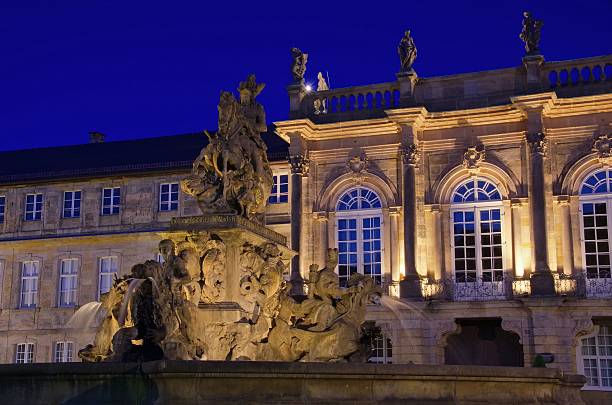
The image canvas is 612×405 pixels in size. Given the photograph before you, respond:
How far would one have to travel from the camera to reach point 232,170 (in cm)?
1231

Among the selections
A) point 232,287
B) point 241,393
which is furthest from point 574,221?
point 241,393

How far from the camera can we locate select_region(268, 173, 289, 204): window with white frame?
32.8 meters

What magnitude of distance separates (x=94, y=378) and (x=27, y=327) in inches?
1096

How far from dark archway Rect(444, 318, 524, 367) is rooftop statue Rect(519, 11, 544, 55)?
354 inches

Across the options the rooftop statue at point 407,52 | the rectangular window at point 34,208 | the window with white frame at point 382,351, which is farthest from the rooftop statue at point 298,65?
the rectangular window at point 34,208

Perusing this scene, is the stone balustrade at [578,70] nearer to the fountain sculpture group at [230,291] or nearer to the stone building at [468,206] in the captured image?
the stone building at [468,206]

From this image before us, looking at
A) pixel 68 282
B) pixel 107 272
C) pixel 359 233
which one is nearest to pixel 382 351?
pixel 359 233

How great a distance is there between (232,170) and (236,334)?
2.42 metres

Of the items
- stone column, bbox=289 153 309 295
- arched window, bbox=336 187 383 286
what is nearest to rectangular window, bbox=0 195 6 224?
stone column, bbox=289 153 309 295

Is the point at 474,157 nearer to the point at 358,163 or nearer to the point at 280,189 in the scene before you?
the point at 358,163

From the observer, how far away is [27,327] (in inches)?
1367

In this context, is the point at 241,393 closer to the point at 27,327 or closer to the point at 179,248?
the point at 179,248

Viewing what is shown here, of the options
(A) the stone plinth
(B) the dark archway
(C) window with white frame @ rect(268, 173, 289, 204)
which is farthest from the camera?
(C) window with white frame @ rect(268, 173, 289, 204)

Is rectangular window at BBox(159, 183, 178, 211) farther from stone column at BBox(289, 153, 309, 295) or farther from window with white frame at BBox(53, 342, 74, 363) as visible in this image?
window with white frame at BBox(53, 342, 74, 363)
